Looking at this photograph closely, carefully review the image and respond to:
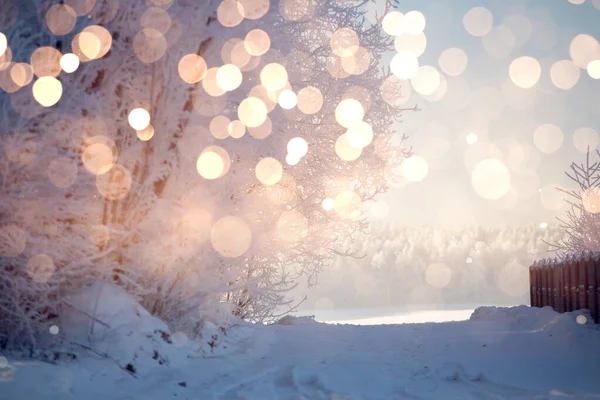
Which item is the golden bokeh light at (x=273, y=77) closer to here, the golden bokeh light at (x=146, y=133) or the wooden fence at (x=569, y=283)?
the golden bokeh light at (x=146, y=133)

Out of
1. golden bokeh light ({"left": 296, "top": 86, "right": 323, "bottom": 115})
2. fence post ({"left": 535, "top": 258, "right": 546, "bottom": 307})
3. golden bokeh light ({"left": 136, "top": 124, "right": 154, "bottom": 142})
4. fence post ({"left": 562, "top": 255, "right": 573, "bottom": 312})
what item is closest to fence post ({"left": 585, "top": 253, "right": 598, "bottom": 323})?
fence post ({"left": 562, "top": 255, "right": 573, "bottom": 312})

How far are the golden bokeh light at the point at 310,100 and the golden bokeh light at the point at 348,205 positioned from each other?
2.64 meters

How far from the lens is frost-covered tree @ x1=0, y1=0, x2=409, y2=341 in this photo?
521 centimetres

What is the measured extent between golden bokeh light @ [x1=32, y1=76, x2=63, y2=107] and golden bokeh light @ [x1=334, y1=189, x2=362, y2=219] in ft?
23.3

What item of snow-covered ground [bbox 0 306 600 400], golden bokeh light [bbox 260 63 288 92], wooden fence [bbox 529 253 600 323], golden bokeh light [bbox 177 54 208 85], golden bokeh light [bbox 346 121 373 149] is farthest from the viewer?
golden bokeh light [bbox 346 121 373 149]

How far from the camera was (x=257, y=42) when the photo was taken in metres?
6.92

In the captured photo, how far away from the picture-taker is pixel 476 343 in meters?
7.32

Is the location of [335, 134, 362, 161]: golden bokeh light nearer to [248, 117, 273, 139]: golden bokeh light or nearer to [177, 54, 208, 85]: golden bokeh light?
[248, 117, 273, 139]: golden bokeh light

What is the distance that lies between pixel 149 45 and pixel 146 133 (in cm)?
107

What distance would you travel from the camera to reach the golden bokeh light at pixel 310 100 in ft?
29.9

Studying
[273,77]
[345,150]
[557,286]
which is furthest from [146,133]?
[557,286]

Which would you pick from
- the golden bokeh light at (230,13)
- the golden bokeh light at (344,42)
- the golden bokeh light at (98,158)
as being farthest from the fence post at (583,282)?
the golden bokeh light at (98,158)

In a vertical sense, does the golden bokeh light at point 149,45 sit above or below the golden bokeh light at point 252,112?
above

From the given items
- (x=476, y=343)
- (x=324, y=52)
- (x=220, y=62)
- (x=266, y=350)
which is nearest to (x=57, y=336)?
(x=266, y=350)
